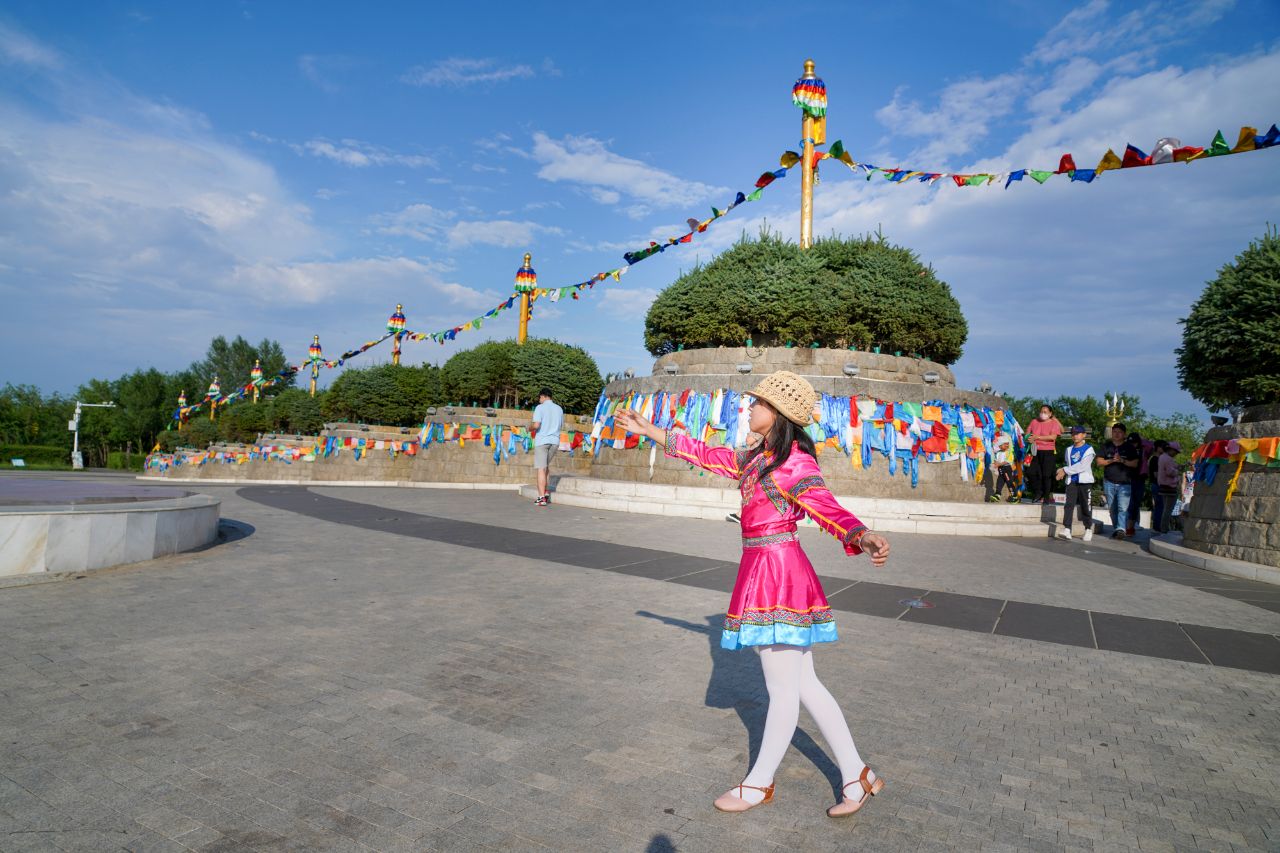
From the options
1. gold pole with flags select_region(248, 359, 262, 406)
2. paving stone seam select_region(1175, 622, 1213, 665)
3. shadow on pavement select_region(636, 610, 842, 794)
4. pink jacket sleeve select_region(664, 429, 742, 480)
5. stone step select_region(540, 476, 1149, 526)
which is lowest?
shadow on pavement select_region(636, 610, 842, 794)

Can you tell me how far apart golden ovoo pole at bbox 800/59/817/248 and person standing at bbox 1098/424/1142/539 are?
26.4 feet

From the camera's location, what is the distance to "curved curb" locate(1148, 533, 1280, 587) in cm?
839

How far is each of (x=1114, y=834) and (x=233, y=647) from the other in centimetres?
443

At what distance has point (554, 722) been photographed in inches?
134

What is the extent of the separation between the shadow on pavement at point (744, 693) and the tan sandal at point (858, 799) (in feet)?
0.45

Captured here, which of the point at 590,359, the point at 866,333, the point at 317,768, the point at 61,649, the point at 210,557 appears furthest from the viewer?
the point at 590,359

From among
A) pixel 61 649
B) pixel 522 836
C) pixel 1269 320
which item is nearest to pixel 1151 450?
pixel 1269 320

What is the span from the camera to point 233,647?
14.0 ft

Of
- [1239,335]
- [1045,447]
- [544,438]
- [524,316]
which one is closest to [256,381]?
[524,316]

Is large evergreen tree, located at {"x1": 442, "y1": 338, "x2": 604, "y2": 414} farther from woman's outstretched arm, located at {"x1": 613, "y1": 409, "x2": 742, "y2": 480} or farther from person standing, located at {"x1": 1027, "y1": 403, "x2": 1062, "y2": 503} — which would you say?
woman's outstretched arm, located at {"x1": 613, "y1": 409, "x2": 742, "y2": 480}

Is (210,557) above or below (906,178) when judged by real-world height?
below

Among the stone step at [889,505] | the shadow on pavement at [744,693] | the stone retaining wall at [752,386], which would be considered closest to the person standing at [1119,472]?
the stone step at [889,505]

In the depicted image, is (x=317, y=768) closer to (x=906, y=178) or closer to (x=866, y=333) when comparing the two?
(x=866, y=333)

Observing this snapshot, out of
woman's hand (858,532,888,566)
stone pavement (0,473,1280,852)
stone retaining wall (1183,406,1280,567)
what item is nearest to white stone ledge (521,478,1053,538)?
stone retaining wall (1183,406,1280,567)
